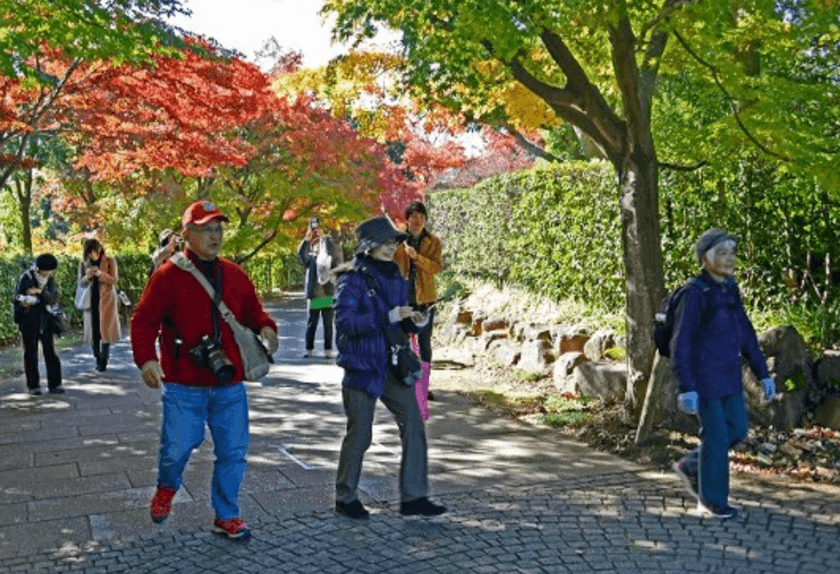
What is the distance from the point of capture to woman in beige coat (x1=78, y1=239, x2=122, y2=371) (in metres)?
12.2

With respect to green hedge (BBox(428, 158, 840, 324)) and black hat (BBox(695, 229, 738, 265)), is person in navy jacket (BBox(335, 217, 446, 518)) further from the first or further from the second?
green hedge (BBox(428, 158, 840, 324))

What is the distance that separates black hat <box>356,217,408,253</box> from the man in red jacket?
80 cm

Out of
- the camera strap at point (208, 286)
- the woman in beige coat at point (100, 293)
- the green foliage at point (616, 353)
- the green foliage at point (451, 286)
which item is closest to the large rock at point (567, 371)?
the green foliage at point (616, 353)

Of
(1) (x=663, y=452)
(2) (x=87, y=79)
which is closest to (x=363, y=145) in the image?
(2) (x=87, y=79)

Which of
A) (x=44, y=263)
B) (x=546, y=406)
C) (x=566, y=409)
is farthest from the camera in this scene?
(x=44, y=263)

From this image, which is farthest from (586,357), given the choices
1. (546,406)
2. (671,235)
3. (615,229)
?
(615,229)

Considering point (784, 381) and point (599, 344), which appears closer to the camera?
point (784, 381)

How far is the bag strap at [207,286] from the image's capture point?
17.6 feet

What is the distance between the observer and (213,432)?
5.48 meters

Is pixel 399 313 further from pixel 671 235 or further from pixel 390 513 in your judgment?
pixel 671 235

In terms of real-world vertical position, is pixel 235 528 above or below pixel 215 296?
below

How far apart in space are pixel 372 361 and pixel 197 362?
3.46 feet

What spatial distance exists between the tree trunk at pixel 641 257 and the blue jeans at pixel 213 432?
395 cm

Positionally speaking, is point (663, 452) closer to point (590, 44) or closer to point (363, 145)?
point (590, 44)
